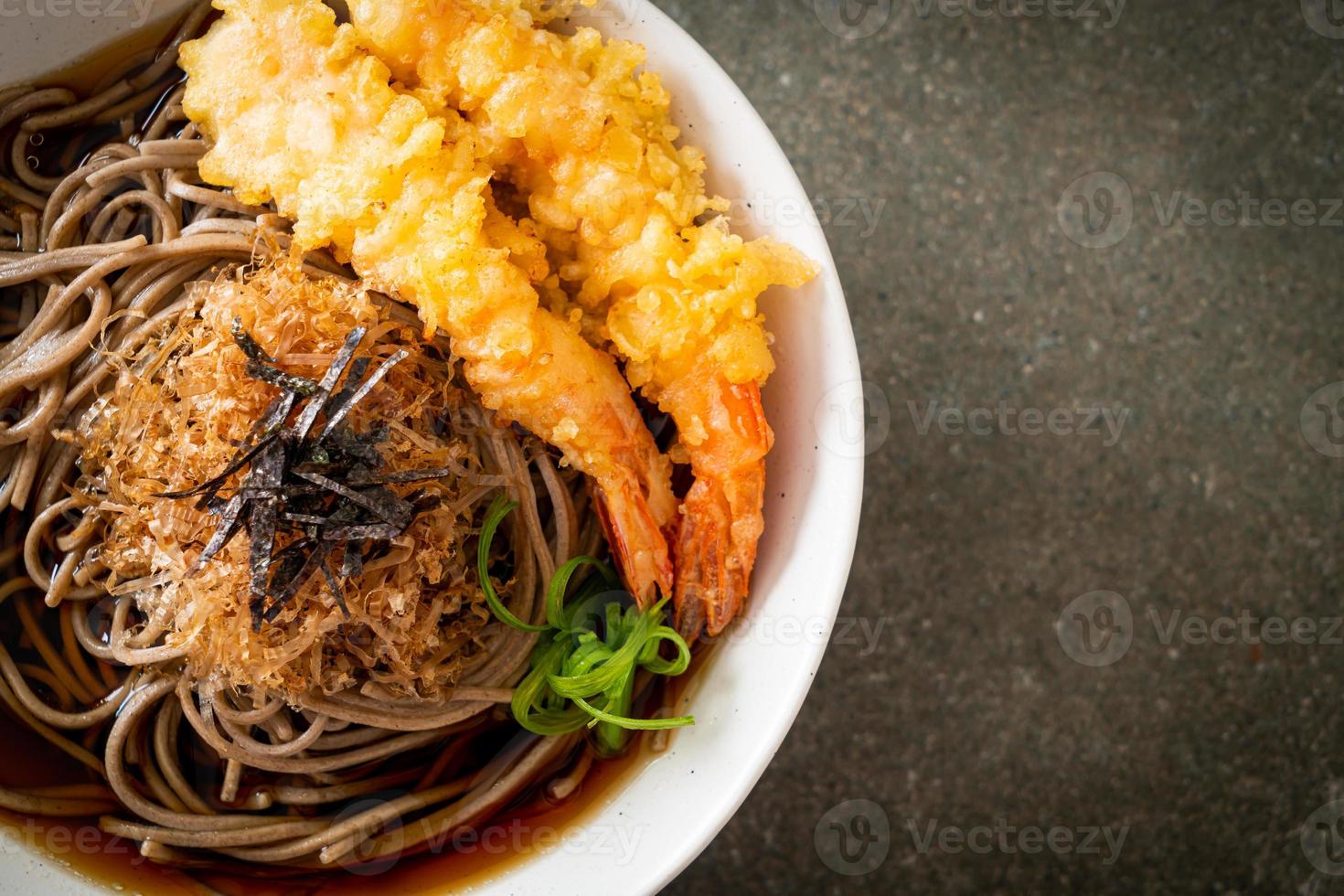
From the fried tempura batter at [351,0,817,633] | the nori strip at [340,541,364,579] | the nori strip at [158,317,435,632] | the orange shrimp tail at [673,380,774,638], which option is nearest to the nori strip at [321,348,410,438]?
the nori strip at [158,317,435,632]

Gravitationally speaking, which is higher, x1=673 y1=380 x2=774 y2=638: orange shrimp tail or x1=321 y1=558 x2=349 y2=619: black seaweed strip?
x1=321 y1=558 x2=349 y2=619: black seaweed strip

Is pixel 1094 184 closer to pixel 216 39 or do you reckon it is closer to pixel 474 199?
pixel 474 199

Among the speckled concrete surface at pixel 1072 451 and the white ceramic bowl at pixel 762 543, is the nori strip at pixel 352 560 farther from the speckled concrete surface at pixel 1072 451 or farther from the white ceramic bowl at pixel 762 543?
the speckled concrete surface at pixel 1072 451

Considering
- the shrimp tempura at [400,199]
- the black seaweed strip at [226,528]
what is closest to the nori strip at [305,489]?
the black seaweed strip at [226,528]

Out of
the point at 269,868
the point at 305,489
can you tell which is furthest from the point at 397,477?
the point at 269,868

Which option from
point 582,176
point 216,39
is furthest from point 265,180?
point 582,176

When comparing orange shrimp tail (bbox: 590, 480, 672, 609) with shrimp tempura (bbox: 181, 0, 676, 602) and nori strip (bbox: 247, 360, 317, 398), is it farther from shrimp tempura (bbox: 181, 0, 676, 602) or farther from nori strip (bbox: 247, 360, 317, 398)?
nori strip (bbox: 247, 360, 317, 398)
